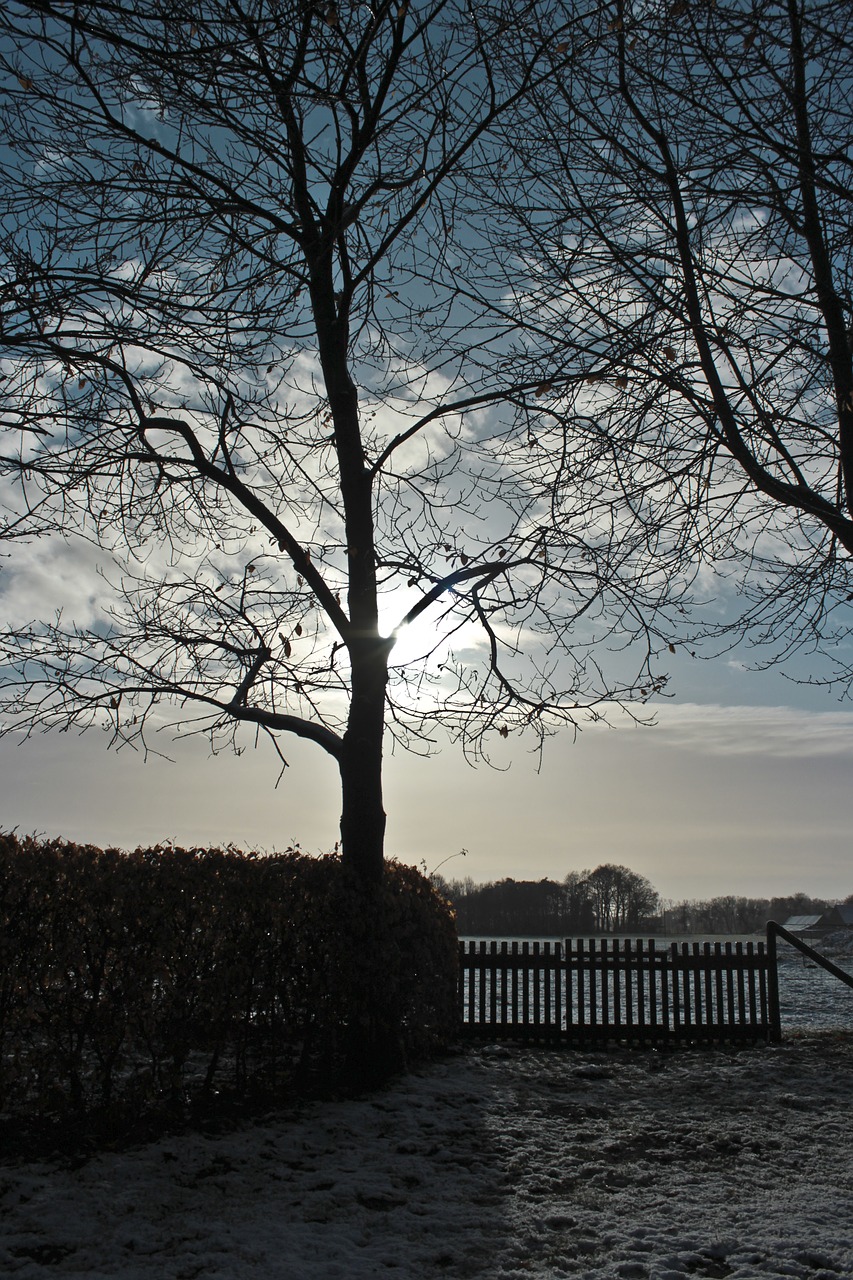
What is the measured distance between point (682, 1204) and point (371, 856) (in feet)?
13.2

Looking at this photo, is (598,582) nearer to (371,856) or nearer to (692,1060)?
(371,856)

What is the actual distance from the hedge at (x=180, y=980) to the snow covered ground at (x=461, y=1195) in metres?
0.48

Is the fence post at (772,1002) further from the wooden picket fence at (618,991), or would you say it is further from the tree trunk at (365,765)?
the tree trunk at (365,765)

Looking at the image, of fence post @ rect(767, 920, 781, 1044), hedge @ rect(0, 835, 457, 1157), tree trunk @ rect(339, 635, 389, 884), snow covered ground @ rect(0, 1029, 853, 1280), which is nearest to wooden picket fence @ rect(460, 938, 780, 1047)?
fence post @ rect(767, 920, 781, 1044)

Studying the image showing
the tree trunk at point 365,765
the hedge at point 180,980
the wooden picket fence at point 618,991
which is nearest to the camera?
the hedge at point 180,980

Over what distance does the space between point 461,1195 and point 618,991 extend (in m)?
6.60

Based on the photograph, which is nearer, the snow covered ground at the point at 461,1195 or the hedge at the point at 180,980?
the snow covered ground at the point at 461,1195

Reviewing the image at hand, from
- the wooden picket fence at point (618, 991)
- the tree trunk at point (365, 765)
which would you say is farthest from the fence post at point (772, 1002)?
the tree trunk at point (365, 765)

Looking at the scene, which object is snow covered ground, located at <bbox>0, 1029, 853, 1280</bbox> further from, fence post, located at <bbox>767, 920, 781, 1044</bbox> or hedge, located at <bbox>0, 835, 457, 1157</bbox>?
fence post, located at <bbox>767, 920, 781, 1044</bbox>

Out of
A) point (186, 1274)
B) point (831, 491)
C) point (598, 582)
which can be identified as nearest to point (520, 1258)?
point (186, 1274)

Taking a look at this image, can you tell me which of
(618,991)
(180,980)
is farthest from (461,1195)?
(618,991)

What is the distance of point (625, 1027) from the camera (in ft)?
36.7

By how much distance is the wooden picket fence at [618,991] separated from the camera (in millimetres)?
11102

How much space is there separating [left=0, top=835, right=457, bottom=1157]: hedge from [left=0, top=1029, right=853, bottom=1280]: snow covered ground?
48cm
